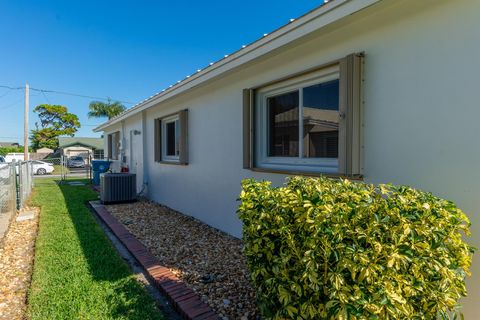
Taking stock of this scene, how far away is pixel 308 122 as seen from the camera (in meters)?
3.86

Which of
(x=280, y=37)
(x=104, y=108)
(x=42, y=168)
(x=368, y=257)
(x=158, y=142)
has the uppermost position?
(x=104, y=108)

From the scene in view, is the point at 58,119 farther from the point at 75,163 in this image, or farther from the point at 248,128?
the point at 248,128

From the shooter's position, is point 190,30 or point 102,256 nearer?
point 102,256

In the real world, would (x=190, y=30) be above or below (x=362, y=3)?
above

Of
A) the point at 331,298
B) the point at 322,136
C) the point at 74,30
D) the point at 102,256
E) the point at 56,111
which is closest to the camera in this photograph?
the point at 331,298

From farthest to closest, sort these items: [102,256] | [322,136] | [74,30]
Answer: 1. [74,30]
2. [102,256]
3. [322,136]

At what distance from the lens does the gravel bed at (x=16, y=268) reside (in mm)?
3074

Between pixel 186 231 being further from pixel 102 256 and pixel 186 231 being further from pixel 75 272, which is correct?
pixel 75 272

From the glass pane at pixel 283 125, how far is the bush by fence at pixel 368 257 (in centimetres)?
212

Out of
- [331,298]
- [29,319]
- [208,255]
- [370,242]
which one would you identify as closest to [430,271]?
[370,242]

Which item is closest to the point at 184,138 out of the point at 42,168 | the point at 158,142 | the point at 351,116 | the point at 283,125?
the point at 158,142

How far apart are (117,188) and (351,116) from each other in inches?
295

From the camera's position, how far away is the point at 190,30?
55.7 ft

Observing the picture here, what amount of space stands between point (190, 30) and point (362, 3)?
16.2m
